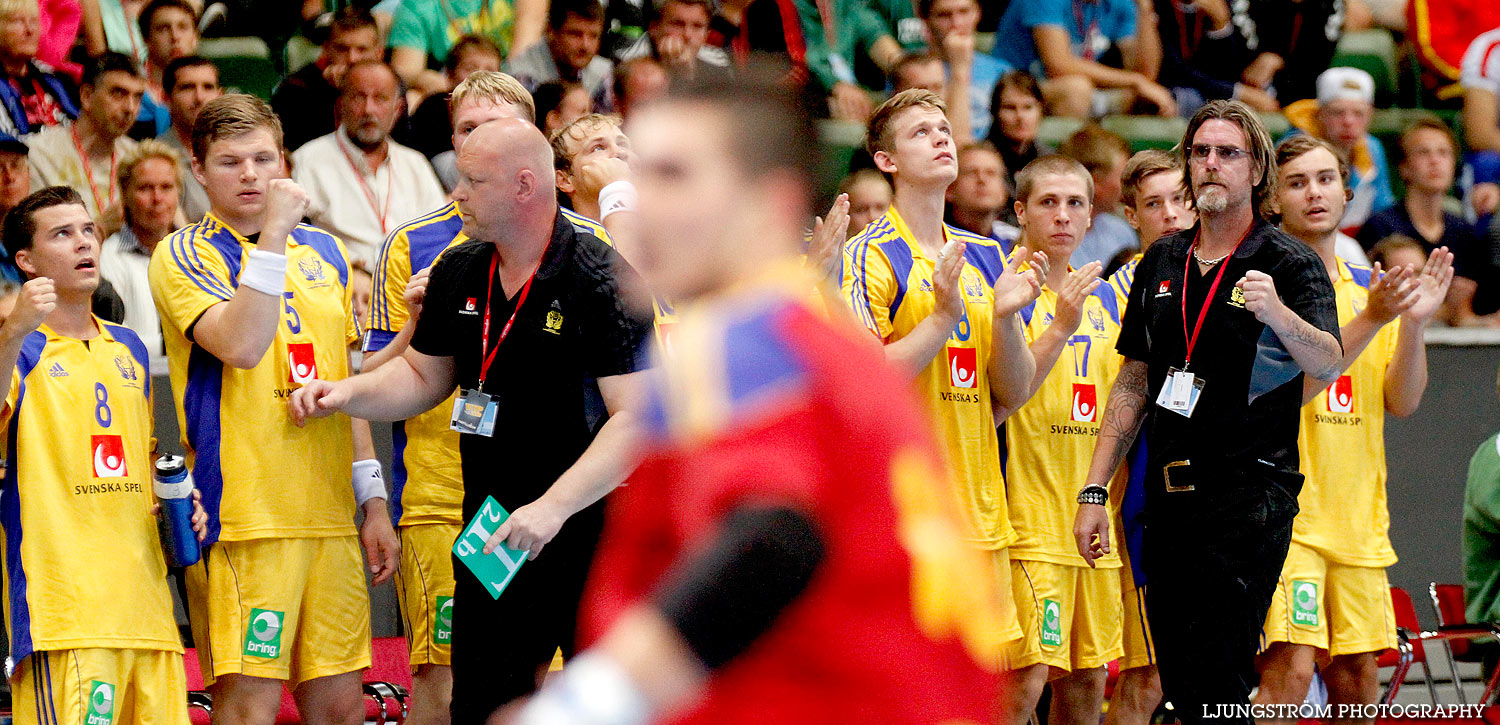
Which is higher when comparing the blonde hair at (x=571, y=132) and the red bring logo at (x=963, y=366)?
the blonde hair at (x=571, y=132)

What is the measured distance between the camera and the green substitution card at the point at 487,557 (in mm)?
4238

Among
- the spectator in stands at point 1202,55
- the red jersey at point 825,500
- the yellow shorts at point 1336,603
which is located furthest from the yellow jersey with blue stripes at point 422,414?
the spectator in stands at point 1202,55

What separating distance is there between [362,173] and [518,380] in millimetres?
3515

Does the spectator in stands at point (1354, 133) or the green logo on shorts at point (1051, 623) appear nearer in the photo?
the green logo on shorts at point (1051, 623)

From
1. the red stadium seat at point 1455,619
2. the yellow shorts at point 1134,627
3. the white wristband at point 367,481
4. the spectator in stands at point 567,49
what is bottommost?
the red stadium seat at point 1455,619

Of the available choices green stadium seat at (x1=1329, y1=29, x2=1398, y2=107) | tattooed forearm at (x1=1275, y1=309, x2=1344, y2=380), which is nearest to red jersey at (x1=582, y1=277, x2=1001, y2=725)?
tattooed forearm at (x1=1275, y1=309, x2=1344, y2=380)

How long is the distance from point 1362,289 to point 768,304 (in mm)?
5278

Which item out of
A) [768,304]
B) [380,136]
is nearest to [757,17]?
[380,136]

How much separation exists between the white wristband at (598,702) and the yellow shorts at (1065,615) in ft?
14.0

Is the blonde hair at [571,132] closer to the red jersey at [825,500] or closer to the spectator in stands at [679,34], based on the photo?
the spectator in stands at [679,34]

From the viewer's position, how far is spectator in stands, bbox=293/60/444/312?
24.7 feet

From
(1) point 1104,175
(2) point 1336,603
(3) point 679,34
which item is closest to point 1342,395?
(2) point 1336,603

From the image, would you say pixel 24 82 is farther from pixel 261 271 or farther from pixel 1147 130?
pixel 1147 130

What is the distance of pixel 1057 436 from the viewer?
6.23 metres
